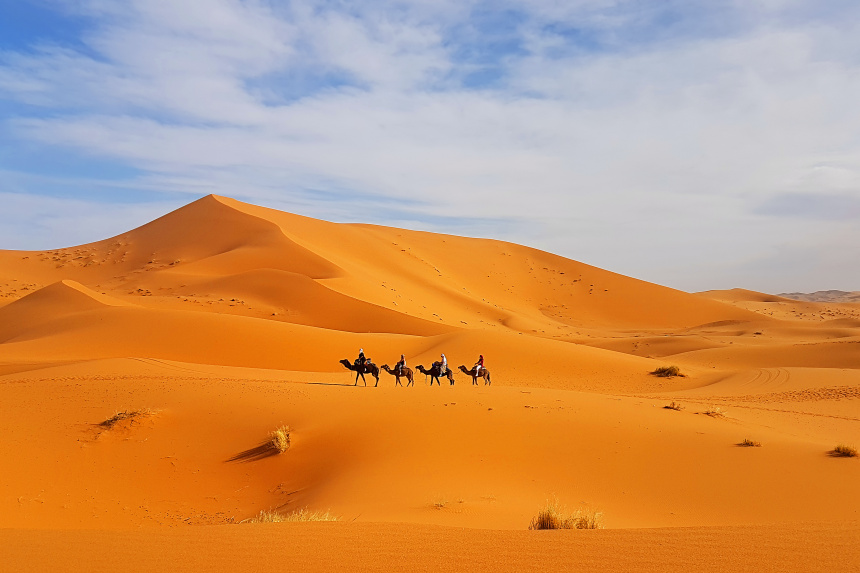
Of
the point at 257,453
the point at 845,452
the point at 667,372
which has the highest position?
the point at 667,372

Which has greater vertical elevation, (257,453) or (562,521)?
(562,521)

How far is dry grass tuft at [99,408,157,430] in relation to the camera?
13.6 meters

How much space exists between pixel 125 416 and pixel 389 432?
5.97 m

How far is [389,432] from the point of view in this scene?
42.1 feet

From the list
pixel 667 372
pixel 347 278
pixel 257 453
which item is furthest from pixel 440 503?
pixel 347 278

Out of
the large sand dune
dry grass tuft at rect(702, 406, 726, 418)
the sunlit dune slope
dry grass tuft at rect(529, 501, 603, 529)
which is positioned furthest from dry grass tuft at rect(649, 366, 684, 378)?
dry grass tuft at rect(529, 501, 603, 529)

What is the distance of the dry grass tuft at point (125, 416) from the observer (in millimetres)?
13555

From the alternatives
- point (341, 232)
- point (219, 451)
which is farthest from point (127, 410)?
point (341, 232)

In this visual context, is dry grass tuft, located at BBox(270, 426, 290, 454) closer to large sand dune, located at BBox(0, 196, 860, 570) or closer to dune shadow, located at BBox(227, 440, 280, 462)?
dune shadow, located at BBox(227, 440, 280, 462)

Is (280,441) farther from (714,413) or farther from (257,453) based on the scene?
(714,413)

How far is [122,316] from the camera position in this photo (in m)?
29.4

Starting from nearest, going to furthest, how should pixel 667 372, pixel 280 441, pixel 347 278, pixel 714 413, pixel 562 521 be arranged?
1. pixel 562 521
2. pixel 280 441
3. pixel 714 413
4. pixel 667 372
5. pixel 347 278

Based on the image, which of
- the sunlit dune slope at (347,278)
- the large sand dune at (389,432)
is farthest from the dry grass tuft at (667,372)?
the sunlit dune slope at (347,278)

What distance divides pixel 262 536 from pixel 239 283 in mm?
37172
